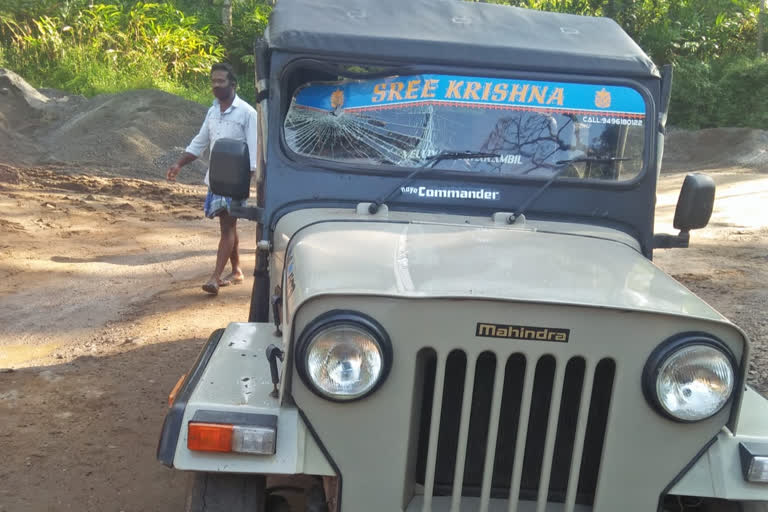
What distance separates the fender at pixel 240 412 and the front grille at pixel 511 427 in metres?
0.35

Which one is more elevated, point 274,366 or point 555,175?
point 555,175

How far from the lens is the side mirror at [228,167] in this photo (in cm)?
338

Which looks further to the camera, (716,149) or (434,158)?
(716,149)

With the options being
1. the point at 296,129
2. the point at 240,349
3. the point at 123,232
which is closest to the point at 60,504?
the point at 240,349

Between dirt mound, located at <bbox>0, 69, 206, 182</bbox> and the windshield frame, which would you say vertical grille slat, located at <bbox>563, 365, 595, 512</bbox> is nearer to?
the windshield frame

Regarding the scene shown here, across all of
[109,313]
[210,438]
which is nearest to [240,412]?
[210,438]

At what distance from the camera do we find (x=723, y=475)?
2342 mm

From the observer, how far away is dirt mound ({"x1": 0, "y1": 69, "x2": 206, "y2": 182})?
12.9 meters

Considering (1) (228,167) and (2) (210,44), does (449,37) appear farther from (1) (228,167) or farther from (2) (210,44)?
(2) (210,44)

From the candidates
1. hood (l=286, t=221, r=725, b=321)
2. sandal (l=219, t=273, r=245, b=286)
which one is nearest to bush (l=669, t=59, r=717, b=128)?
sandal (l=219, t=273, r=245, b=286)

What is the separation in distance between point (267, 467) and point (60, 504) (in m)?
1.58

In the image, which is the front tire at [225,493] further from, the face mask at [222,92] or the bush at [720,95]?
the bush at [720,95]

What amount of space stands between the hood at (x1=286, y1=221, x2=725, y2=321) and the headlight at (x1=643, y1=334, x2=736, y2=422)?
100mm

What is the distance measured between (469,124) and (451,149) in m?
0.14
